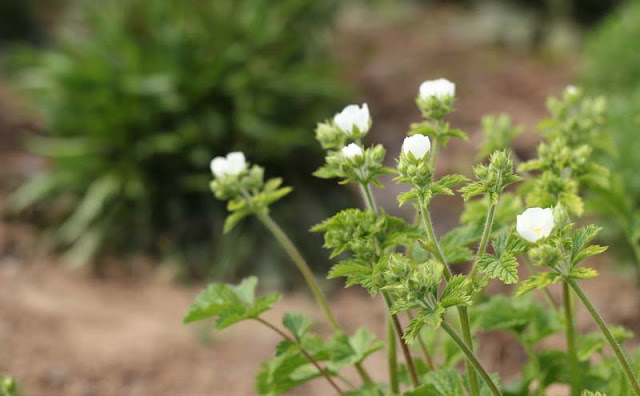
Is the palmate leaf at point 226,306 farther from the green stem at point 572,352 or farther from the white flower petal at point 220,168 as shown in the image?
the green stem at point 572,352

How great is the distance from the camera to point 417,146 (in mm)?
1236

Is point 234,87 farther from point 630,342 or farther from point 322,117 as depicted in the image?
point 630,342

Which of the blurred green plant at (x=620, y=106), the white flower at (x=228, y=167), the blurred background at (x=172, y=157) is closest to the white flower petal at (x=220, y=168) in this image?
the white flower at (x=228, y=167)

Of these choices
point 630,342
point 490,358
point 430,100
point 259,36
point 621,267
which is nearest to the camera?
point 430,100

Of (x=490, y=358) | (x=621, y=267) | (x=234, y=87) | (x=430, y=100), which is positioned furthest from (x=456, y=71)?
(x=430, y=100)

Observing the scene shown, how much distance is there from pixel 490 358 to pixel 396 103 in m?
2.47

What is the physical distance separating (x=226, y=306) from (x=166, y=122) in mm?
2866

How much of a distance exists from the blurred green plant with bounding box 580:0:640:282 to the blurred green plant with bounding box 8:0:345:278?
1416 millimetres

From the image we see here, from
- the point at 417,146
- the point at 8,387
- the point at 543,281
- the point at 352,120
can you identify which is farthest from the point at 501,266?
the point at 8,387

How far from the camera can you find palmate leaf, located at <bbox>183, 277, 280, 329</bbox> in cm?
143

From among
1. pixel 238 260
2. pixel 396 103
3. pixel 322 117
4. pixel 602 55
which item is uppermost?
pixel 396 103

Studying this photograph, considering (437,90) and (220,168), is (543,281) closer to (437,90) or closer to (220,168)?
(437,90)

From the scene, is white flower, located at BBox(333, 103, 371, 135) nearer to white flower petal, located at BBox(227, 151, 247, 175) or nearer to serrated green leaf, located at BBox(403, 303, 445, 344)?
white flower petal, located at BBox(227, 151, 247, 175)

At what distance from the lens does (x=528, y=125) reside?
4707 mm
